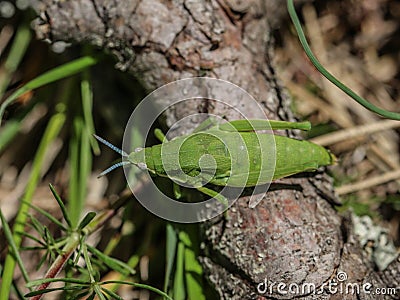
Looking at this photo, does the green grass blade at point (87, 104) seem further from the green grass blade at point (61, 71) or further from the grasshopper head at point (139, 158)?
the grasshopper head at point (139, 158)

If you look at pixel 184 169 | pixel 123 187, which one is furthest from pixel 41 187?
pixel 184 169

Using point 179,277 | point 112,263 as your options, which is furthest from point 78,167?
point 179,277

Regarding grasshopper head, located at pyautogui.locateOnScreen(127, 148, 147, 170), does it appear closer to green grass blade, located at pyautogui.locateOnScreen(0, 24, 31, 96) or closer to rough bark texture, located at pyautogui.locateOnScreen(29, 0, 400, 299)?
rough bark texture, located at pyautogui.locateOnScreen(29, 0, 400, 299)

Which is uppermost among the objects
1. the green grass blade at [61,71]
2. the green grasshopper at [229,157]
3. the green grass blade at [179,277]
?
the green grass blade at [61,71]

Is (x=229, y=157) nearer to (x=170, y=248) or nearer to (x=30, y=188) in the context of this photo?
(x=170, y=248)

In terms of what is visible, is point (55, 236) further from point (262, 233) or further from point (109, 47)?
point (262, 233)

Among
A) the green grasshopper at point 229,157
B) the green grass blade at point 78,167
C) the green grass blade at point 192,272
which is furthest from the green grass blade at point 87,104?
the green grass blade at point 192,272
